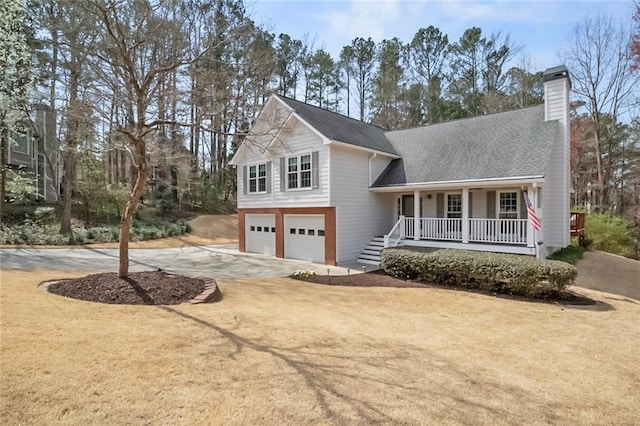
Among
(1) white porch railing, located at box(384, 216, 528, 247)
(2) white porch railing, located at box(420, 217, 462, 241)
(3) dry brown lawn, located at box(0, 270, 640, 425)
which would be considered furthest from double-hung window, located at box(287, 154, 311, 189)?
(3) dry brown lawn, located at box(0, 270, 640, 425)

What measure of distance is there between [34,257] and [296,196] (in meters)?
10.5

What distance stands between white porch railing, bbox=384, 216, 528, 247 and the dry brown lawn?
5.41m

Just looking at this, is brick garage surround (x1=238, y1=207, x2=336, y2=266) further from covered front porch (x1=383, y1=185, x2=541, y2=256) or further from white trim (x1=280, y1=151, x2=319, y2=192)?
covered front porch (x1=383, y1=185, x2=541, y2=256)

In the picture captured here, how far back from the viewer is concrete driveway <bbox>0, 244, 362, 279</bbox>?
11742 millimetres

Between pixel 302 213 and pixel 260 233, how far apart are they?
3.47 m

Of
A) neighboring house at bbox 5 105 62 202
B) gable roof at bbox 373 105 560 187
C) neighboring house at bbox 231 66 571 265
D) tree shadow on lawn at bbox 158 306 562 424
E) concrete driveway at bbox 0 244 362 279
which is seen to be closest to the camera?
tree shadow on lawn at bbox 158 306 562 424

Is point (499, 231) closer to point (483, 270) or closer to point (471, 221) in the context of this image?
point (471, 221)

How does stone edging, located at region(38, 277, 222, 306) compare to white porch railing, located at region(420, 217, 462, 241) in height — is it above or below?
below

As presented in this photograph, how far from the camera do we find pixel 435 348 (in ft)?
17.6

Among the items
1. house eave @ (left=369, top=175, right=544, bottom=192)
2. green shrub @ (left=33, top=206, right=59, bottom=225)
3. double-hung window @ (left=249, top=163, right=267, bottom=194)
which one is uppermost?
double-hung window @ (left=249, top=163, right=267, bottom=194)

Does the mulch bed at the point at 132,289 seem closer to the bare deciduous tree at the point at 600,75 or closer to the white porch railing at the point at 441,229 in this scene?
the white porch railing at the point at 441,229

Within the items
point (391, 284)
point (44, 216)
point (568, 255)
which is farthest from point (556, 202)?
point (44, 216)

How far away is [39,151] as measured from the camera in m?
25.5

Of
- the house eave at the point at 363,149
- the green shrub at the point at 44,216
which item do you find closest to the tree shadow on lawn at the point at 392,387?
the house eave at the point at 363,149
